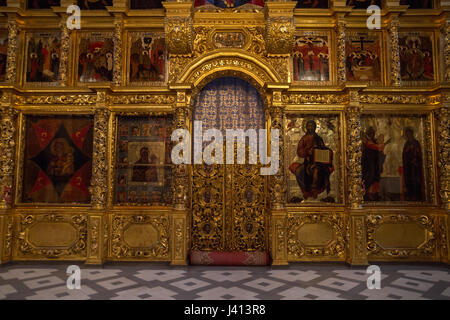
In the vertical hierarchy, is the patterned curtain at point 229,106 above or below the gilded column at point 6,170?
above

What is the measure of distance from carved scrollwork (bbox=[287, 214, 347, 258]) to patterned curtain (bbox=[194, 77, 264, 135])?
2.39 metres

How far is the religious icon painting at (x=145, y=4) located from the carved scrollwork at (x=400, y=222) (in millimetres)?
7189

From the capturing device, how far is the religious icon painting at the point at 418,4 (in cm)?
682

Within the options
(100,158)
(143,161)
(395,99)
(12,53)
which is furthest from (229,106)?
(12,53)

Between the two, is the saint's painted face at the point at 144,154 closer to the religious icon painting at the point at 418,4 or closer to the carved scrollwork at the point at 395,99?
the carved scrollwork at the point at 395,99

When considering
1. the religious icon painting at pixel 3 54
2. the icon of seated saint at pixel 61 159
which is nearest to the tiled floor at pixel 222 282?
the icon of seated saint at pixel 61 159

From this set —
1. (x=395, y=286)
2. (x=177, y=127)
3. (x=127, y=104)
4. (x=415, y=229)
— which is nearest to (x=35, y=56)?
(x=127, y=104)

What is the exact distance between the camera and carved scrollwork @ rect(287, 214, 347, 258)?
20.6 feet

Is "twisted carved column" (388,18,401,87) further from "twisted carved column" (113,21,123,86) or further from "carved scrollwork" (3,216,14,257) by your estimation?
"carved scrollwork" (3,216,14,257)

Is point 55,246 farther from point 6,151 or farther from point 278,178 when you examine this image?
point 278,178

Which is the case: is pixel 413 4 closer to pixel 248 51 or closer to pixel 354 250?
pixel 248 51

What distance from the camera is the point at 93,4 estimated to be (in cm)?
691

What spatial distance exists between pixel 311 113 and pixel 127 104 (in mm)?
4351

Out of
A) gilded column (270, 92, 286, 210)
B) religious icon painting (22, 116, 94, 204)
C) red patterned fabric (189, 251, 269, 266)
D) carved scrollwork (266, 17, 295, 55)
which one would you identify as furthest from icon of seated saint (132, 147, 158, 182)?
carved scrollwork (266, 17, 295, 55)
